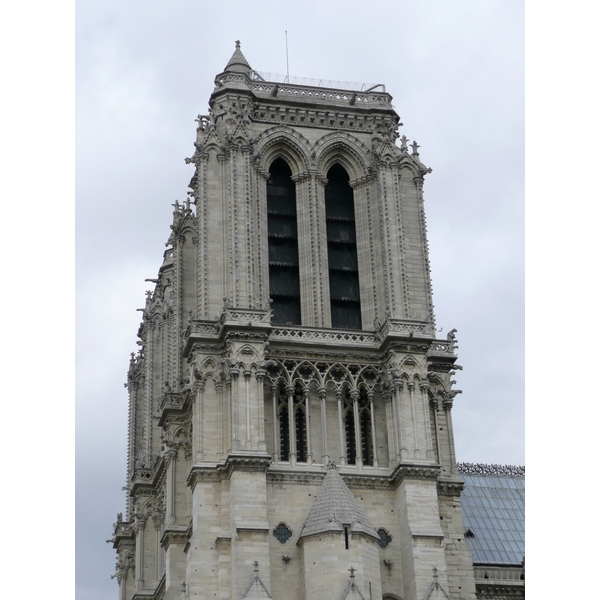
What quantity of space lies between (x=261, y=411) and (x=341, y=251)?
10.9 m

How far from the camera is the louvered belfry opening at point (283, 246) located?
5650cm

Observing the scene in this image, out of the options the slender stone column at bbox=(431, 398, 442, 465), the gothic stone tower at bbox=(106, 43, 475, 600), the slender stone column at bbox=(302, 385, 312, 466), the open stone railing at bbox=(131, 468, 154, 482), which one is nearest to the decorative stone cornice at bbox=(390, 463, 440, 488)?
the gothic stone tower at bbox=(106, 43, 475, 600)

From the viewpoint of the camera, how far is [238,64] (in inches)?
2397

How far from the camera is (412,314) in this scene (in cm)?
5556

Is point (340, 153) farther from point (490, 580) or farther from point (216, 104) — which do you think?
point (490, 580)

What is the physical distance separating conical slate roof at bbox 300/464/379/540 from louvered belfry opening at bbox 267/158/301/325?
8804 mm

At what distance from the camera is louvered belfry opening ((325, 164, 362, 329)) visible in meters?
56.7

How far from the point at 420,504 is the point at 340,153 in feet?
60.4

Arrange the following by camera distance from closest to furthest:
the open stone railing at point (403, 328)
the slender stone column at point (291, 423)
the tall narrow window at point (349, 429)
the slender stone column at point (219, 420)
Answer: the slender stone column at point (219, 420) < the slender stone column at point (291, 423) < the tall narrow window at point (349, 429) < the open stone railing at point (403, 328)

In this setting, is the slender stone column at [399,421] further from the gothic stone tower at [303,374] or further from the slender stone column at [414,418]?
the slender stone column at [414,418]

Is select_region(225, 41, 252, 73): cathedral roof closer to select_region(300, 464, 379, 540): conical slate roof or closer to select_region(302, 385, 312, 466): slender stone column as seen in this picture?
select_region(302, 385, 312, 466): slender stone column

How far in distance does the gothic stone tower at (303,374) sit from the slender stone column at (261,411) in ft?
0.27

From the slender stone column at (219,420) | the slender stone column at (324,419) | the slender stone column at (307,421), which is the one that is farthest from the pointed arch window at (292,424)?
the slender stone column at (219,420)

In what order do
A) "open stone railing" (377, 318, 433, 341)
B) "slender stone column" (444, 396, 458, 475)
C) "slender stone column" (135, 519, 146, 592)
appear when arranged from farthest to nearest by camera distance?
"slender stone column" (135, 519, 146, 592)
"slender stone column" (444, 396, 458, 475)
"open stone railing" (377, 318, 433, 341)
